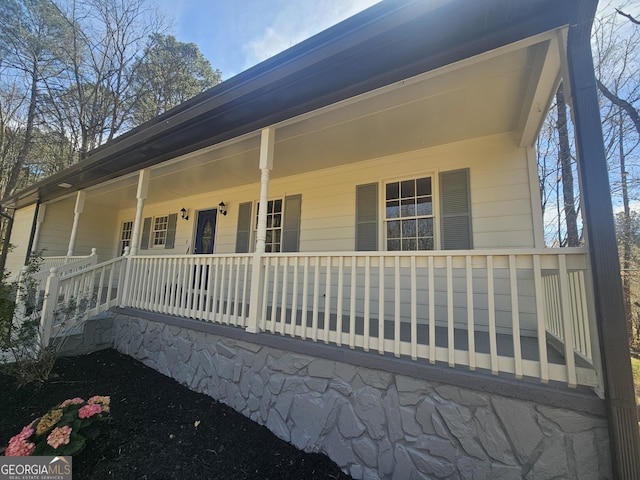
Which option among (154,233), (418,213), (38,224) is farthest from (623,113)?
(38,224)

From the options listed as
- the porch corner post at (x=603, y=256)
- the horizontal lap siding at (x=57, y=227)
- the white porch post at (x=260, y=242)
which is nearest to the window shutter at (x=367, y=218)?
the white porch post at (x=260, y=242)

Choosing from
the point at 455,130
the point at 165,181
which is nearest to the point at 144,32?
the point at 165,181

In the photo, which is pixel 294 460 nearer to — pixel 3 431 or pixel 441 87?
pixel 3 431

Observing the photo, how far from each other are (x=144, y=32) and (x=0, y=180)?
8.54m

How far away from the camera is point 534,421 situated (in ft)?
5.77

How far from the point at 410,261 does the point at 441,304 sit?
1847 millimetres

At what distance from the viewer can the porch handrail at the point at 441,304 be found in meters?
1.86

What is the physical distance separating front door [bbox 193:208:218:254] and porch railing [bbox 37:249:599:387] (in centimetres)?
213

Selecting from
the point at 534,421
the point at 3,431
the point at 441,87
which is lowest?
the point at 3,431

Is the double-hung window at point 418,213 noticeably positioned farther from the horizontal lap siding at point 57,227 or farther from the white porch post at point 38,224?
the white porch post at point 38,224

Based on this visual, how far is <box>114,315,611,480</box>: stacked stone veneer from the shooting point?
169 cm

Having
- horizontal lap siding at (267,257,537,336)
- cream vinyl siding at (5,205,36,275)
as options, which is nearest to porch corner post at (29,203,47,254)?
cream vinyl siding at (5,205,36,275)

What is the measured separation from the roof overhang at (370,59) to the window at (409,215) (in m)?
1.36
